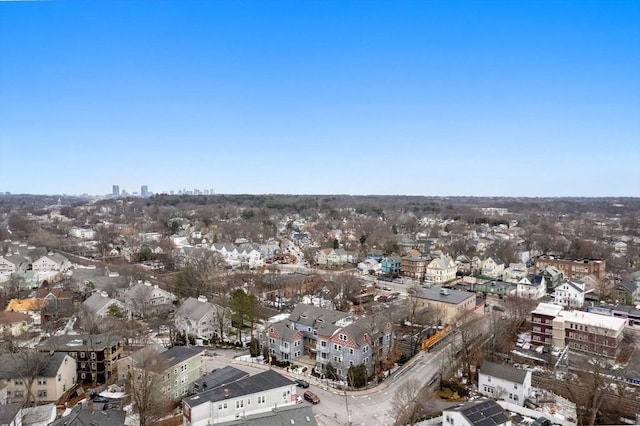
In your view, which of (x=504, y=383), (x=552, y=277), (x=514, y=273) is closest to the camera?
(x=504, y=383)

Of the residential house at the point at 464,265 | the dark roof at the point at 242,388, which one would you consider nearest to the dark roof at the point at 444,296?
the dark roof at the point at 242,388

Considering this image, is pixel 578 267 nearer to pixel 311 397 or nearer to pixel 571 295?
pixel 571 295

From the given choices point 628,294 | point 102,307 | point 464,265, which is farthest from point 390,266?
point 102,307

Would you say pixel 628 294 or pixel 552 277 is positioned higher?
pixel 552 277

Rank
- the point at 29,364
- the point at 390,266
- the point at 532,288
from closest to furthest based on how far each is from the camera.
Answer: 1. the point at 29,364
2. the point at 532,288
3. the point at 390,266

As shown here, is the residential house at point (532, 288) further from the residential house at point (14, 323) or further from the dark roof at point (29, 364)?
the residential house at point (14, 323)

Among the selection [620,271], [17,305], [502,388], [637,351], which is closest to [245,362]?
[502,388]

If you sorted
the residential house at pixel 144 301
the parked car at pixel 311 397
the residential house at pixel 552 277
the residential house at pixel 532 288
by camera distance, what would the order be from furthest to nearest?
the residential house at pixel 552 277
the residential house at pixel 532 288
the residential house at pixel 144 301
the parked car at pixel 311 397
